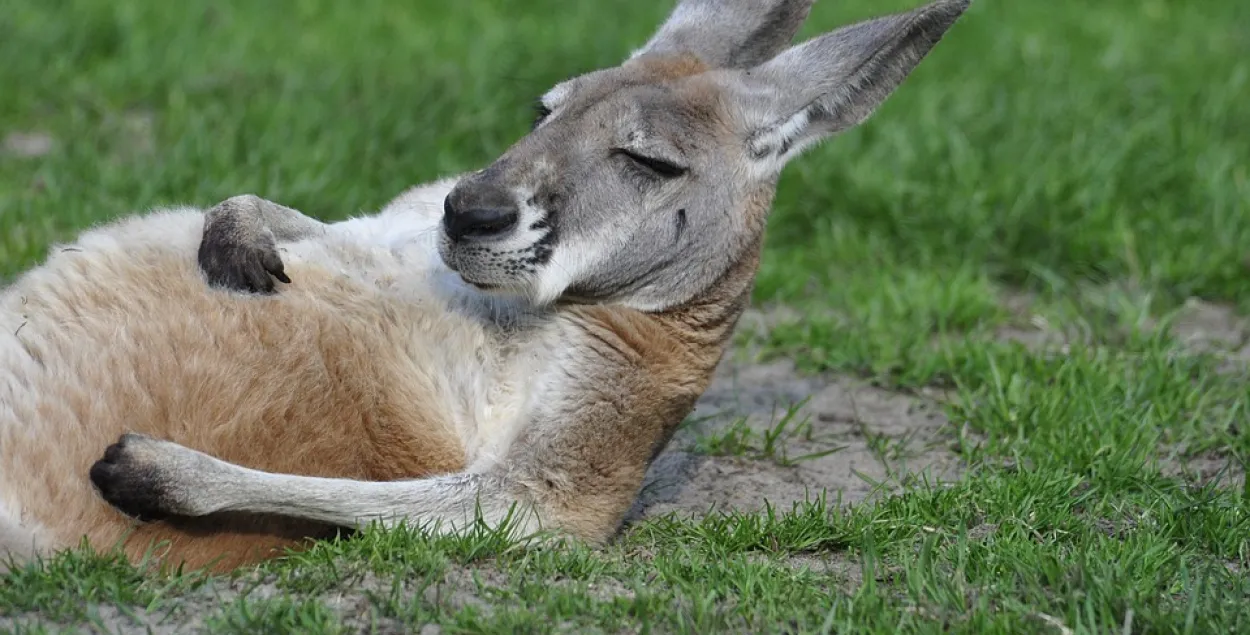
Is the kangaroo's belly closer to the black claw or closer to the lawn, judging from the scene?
the black claw

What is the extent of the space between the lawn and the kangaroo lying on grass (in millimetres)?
195

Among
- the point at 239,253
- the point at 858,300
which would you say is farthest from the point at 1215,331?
the point at 239,253

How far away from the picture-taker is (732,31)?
15.0ft

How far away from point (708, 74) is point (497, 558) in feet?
4.82

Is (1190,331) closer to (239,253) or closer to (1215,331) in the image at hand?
(1215,331)

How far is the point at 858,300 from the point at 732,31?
5.41 feet

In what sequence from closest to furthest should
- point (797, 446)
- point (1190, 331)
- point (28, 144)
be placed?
point (797, 446), point (1190, 331), point (28, 144)

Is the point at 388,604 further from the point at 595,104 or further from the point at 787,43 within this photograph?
the point at 787,43

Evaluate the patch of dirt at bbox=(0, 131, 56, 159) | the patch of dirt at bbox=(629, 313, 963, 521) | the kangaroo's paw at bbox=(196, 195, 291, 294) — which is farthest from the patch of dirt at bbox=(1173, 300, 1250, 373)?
the patch of dirt at bbox=(0, 131, 56, 159)

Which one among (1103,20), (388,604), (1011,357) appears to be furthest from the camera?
(1103,20)

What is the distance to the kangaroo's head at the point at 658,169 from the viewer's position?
3.88 meters

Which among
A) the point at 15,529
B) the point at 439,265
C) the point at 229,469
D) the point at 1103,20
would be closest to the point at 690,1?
the point at 439,265

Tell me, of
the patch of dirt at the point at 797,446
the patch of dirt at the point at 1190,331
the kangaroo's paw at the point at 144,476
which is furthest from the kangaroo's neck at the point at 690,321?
the patch of dirt at the point at 1190,331

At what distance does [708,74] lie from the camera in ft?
13.8
